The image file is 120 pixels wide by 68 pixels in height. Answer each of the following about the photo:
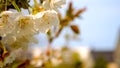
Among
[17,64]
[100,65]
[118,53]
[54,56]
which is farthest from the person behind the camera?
[118,53]

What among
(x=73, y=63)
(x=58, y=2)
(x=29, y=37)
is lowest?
(x=73, y=63)

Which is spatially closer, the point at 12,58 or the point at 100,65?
the point at 12,58

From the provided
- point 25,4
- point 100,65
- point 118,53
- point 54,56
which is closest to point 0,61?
point 25,4

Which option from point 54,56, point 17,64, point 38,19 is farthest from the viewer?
point 54,56

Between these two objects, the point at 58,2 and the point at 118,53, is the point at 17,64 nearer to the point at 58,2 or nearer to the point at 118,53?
the point at 58,2

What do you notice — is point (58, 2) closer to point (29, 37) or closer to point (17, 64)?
point (29, 37)

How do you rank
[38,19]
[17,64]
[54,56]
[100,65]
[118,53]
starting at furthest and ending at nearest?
[118,53], [100,65], [54,56], [17,64], [38,19]

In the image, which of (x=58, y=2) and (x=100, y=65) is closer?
(x=58, y=2)

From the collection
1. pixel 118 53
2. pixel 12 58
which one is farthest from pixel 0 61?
pixel 118 53

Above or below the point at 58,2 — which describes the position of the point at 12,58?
below
